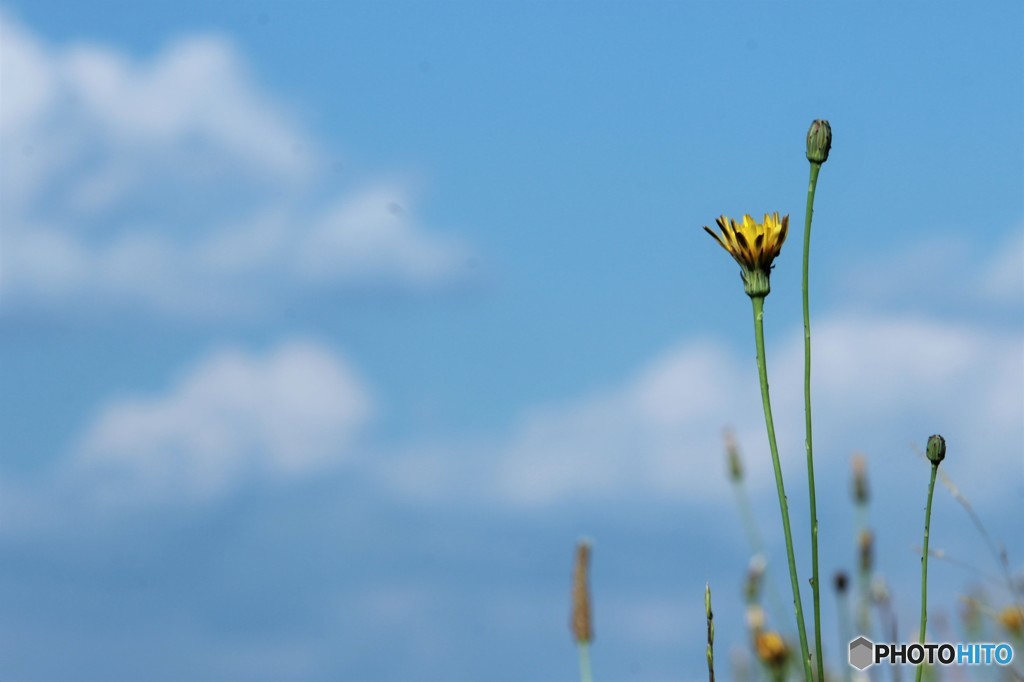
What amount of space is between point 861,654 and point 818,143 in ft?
6.84

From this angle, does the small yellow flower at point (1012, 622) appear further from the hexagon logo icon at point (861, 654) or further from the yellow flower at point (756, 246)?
the yellow flower at point (756, 246)

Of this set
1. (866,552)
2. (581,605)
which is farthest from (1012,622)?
(581,605)

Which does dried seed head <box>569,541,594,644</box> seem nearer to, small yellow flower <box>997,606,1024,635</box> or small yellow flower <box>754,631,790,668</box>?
small yellow flower <box>754,631,790,668</box>

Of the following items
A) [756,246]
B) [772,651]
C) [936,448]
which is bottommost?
[772,651]

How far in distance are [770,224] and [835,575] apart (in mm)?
1915

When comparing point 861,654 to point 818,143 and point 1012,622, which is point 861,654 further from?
point 818,143

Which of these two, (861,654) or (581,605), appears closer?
A: (581,605)

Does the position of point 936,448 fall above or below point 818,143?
below

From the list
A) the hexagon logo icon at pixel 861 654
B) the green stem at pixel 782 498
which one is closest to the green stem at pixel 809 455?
the green stem at pixel 782 498

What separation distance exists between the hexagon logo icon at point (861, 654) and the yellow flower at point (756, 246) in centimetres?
193

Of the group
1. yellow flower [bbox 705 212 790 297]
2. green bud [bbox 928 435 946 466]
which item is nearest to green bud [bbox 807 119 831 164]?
yellow flower [bbox 705 212 790 297]

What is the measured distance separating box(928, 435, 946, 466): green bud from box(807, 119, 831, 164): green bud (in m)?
0.83

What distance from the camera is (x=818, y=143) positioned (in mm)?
3170

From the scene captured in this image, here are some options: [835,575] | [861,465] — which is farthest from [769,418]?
[861,465]
